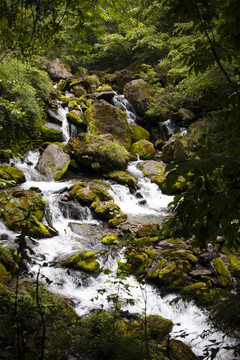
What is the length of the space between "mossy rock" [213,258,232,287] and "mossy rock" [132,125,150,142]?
423 inches

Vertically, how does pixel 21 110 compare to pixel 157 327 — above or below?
above

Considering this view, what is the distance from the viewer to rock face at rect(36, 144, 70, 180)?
31.6 ft

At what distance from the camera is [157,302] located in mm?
3949

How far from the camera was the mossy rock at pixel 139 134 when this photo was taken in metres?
14.2

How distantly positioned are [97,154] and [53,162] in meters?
2.26

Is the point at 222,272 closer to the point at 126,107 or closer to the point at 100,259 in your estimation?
the point at 100,259

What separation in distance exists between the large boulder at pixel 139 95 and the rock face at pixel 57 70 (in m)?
6.99

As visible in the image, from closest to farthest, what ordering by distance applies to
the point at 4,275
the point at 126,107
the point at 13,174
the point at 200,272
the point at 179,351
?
the point at 179,351 → the point at 4,275 → the point at 200,272 → the point at 13,174 → the point at 126,107

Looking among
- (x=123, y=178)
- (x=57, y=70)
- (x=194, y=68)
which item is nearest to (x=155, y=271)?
(x=194, y=68)

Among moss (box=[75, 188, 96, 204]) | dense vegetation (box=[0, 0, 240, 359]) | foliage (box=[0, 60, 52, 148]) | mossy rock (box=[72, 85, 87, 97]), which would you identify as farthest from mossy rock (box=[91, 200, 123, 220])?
mossy rock (box=[72, 85, 87, 97])

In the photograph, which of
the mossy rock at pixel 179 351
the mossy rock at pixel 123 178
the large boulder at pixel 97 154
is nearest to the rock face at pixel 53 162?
the large boulder at pixel 97 154

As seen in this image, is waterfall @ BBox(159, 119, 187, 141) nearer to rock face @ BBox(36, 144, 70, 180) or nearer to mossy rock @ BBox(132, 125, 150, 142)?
mossy rock @ BBox(132, 125, 150, 142)

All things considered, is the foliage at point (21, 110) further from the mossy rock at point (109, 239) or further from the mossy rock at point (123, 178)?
the mossy rock at point (109, 239)

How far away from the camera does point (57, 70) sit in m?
18.5
